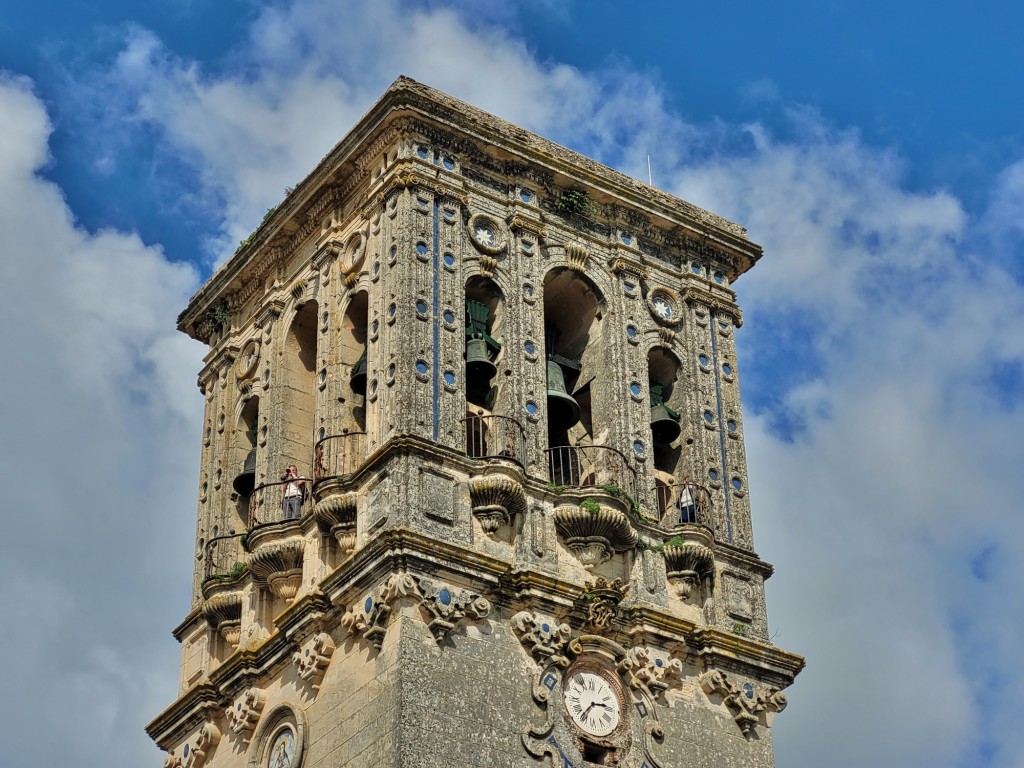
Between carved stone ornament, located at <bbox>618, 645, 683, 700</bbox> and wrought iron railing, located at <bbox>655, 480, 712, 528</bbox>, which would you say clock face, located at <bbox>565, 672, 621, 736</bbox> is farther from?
wrought iron railing, located at <bbox>655, 480, 712, 528</bbox>

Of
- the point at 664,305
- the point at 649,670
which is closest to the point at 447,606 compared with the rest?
the point at 649,670

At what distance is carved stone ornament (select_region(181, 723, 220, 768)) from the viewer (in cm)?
3750

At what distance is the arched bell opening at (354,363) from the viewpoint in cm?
3875

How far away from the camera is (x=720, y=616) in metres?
37.7

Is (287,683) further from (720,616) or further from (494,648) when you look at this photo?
(720,616)

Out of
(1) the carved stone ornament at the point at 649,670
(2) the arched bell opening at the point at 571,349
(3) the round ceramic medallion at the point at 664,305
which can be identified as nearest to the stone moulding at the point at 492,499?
(1) the carved stone ornament at the point at 649,670

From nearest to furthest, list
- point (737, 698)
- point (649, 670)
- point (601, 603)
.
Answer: point (601, 603)
point (649, 670)
point (737, 698)

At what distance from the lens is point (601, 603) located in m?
35.9

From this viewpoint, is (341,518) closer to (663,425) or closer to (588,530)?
(588,530)

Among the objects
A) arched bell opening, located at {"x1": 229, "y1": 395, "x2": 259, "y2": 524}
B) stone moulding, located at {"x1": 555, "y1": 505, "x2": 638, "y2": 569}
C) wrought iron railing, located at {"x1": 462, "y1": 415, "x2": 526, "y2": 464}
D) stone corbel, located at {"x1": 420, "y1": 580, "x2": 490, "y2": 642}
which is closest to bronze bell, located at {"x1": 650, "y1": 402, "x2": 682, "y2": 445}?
wrought iron railing, located at {"x1": 462, "y1": 415, "x2": 526, "y2": 464}

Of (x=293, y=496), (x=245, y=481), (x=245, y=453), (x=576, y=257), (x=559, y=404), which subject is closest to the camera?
(x=293, y=496)

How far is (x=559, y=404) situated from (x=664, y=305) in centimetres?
321

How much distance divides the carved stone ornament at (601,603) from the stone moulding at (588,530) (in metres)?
0.60

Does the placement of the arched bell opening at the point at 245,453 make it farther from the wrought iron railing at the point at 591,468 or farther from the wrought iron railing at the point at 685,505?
the wrought iron railing at the point at 685,505
